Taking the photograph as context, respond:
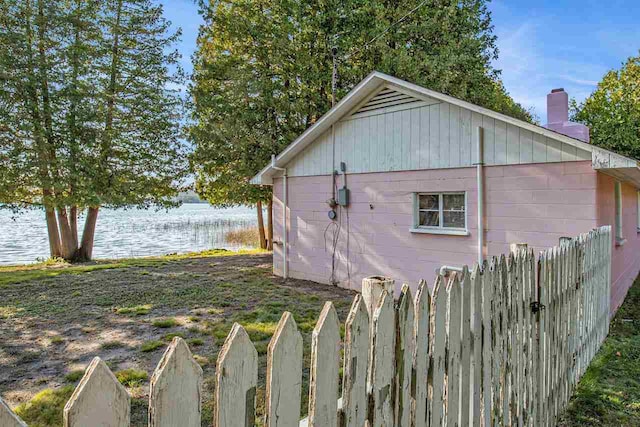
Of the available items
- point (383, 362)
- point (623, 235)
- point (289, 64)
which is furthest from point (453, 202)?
point (289, 64)

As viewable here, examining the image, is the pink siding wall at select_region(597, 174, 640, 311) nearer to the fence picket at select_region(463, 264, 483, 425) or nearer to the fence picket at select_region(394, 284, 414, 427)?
the fence picket at select_region(463, 264, 483, 425)

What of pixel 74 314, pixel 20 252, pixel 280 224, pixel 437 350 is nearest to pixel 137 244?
pixel 20 252

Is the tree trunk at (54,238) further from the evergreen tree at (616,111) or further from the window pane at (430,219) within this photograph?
the evergreen tree at (616,111)

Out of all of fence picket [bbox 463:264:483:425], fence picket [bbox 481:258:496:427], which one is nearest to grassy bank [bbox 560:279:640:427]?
fence picket [bbox 481:258:496:427]

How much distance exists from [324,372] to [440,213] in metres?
6.12

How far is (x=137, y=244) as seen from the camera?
19531 millimetres

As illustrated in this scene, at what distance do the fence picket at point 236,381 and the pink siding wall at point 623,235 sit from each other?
19.5 ft

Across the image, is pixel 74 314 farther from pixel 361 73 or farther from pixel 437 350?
pixel 361 73

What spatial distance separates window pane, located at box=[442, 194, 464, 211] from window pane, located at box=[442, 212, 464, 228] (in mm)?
88

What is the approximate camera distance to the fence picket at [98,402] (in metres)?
0.77

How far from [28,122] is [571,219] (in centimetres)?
1409

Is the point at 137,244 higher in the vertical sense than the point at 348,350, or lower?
lower

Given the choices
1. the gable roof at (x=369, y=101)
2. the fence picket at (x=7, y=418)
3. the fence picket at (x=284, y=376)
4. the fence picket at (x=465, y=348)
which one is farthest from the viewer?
the gable roof at (x=369, y=101)

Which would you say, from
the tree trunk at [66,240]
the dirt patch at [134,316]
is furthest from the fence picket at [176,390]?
the tree trunk at [66,240]
